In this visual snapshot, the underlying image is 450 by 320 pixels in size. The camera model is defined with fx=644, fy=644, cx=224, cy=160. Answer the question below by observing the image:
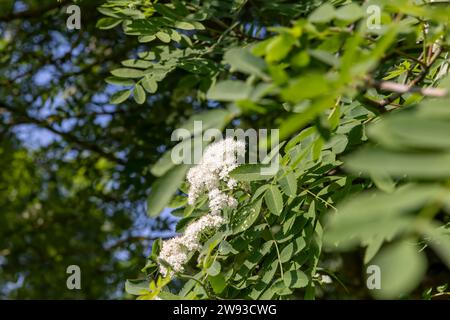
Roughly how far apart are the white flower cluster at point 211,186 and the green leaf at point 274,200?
81 millimetres

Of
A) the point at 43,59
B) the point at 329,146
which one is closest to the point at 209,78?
the point at 329,146

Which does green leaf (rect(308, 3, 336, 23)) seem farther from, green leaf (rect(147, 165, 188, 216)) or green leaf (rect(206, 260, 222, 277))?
green leaf (rect(206, 260, 222, 277))

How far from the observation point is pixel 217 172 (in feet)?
4.92

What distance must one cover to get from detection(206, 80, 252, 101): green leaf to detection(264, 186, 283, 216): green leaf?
1.80 feet

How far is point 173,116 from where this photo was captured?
3217 mm

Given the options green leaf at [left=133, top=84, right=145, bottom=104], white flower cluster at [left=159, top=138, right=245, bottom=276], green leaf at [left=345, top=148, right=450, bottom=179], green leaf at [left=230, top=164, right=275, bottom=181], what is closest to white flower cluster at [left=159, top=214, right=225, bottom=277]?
white flower cluster at [left=159, top=138, right=245, bottom=276]

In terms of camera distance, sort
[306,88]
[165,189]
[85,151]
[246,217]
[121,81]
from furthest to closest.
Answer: [85,151]
[121,81]
[246,217]
[165,189]
[306,88]

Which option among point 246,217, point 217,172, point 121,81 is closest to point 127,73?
point 121,81

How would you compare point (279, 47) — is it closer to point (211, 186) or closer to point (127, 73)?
point (211, 186)

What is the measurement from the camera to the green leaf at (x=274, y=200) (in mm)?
1430

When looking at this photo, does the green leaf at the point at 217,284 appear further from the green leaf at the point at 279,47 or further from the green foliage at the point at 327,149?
the green leaf at the point at 279,47

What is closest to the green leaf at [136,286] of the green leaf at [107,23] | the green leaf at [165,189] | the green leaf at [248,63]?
the green leaf at [165,189]

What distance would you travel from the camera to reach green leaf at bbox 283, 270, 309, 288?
1.36m

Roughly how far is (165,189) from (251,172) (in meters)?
0.58
